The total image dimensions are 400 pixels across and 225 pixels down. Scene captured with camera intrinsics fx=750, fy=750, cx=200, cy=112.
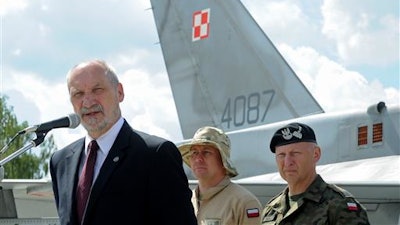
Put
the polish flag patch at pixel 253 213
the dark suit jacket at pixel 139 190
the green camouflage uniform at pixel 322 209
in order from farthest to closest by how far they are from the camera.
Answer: the polish flag patch at pixel 253 213, the green camouflage uniform at pixel 322 209, the dark suit jacket at pixel 139 190

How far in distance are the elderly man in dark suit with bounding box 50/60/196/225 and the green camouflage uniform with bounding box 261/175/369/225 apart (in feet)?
2.57

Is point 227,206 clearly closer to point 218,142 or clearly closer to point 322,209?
point 218,142

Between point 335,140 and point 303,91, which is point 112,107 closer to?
point 335,140

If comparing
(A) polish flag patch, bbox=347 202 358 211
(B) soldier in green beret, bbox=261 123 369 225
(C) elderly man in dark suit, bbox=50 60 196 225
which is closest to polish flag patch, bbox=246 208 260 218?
(B) soldier in green beret, bbox=261 123 369 225

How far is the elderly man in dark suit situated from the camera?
230 centimetres

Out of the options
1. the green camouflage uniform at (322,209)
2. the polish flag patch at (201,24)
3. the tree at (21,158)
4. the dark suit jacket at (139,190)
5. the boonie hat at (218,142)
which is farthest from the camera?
the tree at (21,158)

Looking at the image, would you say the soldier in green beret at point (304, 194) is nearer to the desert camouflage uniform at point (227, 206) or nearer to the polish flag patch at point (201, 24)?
the desert camouflage uniform at point (227, 206)

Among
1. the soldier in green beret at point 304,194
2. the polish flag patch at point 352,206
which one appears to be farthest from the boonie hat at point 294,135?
the polish flag patch at point 352,206

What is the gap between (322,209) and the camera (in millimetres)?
2951

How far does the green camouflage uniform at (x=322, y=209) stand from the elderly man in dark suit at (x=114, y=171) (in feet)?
2.57

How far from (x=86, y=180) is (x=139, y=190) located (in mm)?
185

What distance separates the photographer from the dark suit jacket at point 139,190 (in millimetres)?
2295

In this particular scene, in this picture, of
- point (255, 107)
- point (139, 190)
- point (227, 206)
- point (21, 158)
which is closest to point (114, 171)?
point (139, 190)

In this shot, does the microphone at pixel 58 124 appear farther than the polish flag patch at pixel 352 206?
Yes
